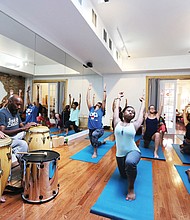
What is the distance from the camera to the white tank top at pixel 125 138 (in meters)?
2.11

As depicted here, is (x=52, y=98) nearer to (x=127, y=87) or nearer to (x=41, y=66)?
(x=41, y=66)

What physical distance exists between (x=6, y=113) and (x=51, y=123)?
2396 millimetres

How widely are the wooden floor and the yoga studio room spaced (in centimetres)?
1

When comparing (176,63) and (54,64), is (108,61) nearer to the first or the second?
(54,64)

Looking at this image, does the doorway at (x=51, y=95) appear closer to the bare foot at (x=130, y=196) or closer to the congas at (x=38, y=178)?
the congas at (x=38, y=178)

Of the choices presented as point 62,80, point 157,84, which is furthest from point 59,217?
point 157,84

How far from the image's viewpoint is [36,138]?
2.41 metres

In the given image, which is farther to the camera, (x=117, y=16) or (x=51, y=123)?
(x=51, y=123)

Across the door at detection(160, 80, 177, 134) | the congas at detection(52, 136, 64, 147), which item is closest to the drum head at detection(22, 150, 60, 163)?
the congas at detection(52, 136, 64, 147)

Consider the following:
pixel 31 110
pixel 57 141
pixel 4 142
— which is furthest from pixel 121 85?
pixel 4 142

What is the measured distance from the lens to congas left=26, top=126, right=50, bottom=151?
7.89 ft

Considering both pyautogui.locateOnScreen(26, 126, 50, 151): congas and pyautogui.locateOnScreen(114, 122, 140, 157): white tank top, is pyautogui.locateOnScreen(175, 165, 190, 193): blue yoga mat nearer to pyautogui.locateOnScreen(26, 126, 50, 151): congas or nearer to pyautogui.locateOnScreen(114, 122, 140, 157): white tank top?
pyautogui.locateOnScreen(114, 122, 140, 157): white tank top

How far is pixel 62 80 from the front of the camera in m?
5.15

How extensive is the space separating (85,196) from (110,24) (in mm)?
3757
